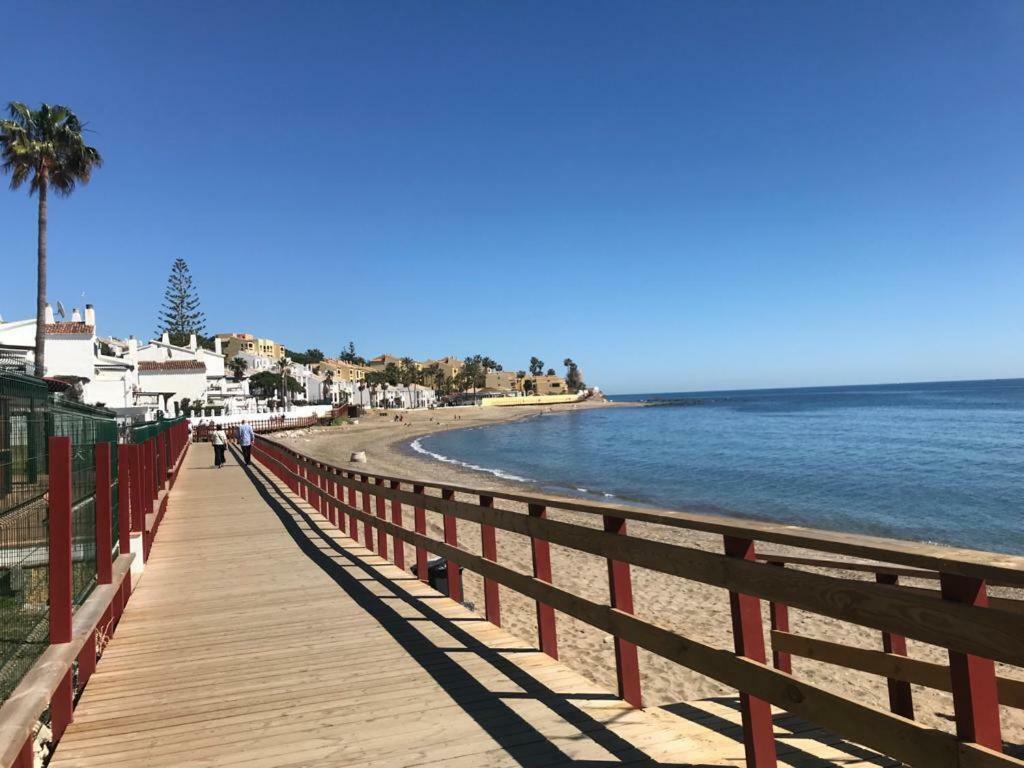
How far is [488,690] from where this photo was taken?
4141 mm

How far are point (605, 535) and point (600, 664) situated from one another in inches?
197

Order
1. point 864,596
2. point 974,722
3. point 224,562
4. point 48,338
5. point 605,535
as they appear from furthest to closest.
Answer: point 48,338 < point 224,562 < point 605,535 < point 864,596 < point 974,722

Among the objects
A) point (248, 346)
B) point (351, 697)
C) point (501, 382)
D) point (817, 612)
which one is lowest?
point (351, 697)

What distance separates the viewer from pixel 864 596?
2270 mm

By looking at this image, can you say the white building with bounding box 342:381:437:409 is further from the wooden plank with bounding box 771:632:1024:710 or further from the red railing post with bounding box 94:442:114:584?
the wooden plank with bounding box 771:632:1024:710

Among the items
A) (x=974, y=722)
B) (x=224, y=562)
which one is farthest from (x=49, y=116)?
(x=974, y=722)

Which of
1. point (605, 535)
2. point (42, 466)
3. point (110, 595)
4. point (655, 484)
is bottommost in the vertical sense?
point (655, 484)

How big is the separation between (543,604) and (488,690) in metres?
0.71

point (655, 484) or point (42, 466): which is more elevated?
point (42, 466)

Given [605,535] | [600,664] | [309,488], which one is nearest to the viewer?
[605,535]

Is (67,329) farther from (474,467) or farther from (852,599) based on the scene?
(852,599)

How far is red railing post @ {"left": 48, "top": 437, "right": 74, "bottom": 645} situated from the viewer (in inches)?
144

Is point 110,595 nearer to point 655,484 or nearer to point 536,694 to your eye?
point 536,694

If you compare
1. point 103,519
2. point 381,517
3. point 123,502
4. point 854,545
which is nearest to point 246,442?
point 381,517
